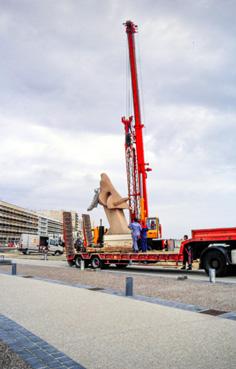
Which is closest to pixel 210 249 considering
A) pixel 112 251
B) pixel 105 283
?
pixel 105 283

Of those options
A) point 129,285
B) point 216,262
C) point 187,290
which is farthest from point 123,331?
point 216,262

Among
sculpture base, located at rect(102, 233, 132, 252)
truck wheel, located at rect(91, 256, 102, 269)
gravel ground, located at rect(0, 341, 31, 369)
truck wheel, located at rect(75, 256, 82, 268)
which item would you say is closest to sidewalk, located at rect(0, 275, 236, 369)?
gravel ground, located at rect(0, 341, 31, 369)

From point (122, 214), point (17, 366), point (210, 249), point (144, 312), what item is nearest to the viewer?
point (17, 366)

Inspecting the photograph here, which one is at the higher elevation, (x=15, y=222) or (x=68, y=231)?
(x=15, y=222)

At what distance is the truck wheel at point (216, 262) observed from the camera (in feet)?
48.0

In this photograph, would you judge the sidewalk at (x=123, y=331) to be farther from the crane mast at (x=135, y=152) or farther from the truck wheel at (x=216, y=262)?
the crane mast at (x=135, y=152)

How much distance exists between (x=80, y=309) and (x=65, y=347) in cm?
277

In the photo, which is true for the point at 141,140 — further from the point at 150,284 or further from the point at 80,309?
the point at 80,309

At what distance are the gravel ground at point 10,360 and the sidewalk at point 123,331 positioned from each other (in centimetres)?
63

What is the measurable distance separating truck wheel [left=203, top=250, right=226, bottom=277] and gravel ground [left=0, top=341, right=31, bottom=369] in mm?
11253

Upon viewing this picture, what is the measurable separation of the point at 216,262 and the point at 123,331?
983 centimetres

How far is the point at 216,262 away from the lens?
14.9 metres

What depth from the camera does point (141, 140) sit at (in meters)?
27.6

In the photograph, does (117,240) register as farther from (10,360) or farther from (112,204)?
(10,360)
